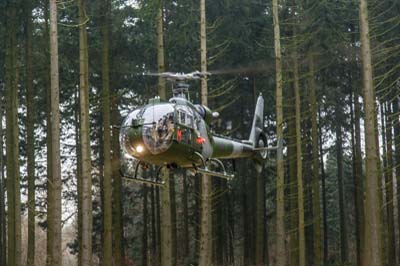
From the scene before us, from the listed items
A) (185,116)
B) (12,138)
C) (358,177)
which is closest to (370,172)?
(185,116)

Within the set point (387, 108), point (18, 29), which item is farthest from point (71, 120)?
point (387, 108)

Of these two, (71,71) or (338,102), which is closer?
(71,71)

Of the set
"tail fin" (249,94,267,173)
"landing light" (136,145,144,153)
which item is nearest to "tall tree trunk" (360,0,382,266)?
"tail fin" (249,94,267,173)

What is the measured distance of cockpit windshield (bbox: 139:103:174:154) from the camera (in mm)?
9203

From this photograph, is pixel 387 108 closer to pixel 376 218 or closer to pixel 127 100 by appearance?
pixel 127 100

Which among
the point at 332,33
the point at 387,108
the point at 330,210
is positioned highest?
the point at 332,33

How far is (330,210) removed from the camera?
116ft

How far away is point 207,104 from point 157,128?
340 inches

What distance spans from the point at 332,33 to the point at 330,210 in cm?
1658

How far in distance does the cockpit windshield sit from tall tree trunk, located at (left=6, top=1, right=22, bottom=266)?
9069 millimetres

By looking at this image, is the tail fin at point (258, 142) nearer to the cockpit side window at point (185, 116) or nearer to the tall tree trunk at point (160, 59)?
the tall tree trunk at point (160, 59)

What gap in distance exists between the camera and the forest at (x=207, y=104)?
14.2 m

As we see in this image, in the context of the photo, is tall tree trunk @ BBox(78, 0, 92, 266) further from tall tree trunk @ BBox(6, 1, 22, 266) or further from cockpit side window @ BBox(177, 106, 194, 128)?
cockpit side window @ BBox(177, 106, 194, 128)

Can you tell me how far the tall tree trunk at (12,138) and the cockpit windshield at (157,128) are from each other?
29.8ft
